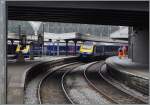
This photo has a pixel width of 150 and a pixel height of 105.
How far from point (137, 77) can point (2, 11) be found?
10661 mm

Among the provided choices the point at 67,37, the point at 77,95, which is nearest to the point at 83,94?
the point at 77,95

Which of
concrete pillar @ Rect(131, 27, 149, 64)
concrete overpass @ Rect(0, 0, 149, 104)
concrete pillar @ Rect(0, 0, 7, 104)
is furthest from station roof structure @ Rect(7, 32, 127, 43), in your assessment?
concrete pillar @ Rect(0, 0, 7, 104)

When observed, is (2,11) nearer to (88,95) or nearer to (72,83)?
(88,95)

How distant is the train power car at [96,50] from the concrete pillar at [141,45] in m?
16.7

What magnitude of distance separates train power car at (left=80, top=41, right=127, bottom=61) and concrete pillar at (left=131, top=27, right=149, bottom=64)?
16727 mm

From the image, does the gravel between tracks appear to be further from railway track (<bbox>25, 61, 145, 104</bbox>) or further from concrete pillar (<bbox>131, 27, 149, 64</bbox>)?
concrete pillar (<bbox>131, 27, 149, 64</bbox>)

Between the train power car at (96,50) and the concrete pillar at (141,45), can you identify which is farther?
the train power car at (96,50)

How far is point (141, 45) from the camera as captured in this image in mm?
33281

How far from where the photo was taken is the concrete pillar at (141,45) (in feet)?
107

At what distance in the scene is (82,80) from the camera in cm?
2617

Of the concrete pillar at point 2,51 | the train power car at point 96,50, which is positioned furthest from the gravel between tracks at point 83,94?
the train power car at point 96,50

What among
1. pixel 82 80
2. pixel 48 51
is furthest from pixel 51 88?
pixel 48 51

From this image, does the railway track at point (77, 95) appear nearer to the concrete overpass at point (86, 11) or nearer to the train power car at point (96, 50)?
the concrete overpass at point (86, 11)

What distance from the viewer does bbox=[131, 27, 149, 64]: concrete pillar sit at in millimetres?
32594
